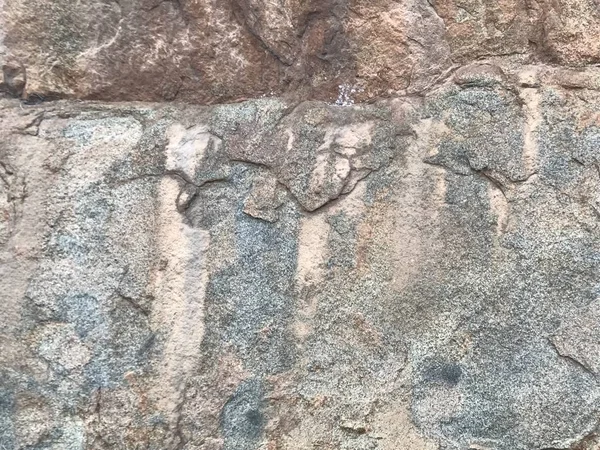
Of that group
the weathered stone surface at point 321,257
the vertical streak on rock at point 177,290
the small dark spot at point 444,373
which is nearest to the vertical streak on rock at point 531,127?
the weathered stone surface at point 321,257

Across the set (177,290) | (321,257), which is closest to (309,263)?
(321,257)

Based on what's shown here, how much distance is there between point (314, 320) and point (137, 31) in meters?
0.62

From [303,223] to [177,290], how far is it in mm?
260

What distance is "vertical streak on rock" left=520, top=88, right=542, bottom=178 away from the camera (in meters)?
1.23

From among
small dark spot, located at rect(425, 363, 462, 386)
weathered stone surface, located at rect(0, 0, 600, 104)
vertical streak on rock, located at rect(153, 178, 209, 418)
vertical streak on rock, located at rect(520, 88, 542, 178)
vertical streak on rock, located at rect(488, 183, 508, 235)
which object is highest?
weathered stone surface, located at rect(0, 0, 600, 104)

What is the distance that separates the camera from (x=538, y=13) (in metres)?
1.25

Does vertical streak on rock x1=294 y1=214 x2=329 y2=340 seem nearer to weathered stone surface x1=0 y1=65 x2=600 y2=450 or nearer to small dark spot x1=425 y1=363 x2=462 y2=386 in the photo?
weathered stone surface x1=0 y1=65 x2=600 y2=450

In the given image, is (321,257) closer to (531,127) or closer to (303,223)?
(303,223)

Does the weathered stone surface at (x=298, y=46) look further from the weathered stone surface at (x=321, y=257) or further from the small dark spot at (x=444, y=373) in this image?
the small dark spot at (x=444, y=373)

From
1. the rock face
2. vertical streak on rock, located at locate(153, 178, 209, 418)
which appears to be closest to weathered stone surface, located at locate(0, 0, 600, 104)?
the rock face

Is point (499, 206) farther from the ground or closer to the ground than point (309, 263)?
farther from the ground

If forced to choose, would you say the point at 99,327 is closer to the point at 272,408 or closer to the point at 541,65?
→ the point at 272,408

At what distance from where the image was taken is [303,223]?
1.23 meters

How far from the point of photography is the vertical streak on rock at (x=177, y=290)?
1191mm
